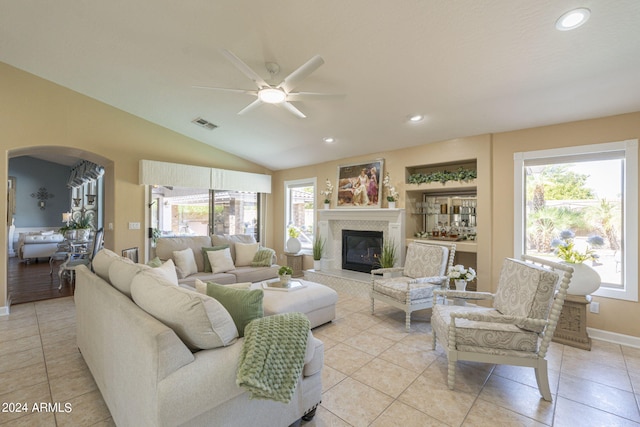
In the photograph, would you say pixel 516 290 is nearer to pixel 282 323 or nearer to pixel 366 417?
pixel 366 417

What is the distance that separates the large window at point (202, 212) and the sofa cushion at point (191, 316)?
4.31 meters

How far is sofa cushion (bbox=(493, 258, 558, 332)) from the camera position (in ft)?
7.27

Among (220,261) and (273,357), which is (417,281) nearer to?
(273,357)

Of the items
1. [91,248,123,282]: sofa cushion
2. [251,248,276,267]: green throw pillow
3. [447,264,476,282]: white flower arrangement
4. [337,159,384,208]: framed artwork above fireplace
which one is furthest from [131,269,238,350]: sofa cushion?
[337,159,384,208]: framed artwork above fireplace

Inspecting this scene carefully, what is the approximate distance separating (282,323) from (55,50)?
4339 mm

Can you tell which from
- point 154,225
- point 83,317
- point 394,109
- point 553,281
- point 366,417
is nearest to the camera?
point 366,417

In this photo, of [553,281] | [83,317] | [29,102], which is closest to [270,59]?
[83,317]

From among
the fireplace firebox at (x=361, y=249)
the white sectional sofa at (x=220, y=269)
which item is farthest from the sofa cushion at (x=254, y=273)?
the fireplace firebox at (x=361, y=249)

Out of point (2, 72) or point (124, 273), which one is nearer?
point (124, 273)

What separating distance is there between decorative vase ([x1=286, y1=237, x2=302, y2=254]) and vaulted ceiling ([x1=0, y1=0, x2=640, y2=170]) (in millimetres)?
2838

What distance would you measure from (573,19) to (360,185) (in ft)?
11.9

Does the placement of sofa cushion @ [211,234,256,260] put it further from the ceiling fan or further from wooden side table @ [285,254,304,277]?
the ceiling fan

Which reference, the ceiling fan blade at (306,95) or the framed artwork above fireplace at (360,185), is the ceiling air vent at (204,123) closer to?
the framed artwork above fireplace at (360,185)

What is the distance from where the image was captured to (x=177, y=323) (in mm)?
1486
